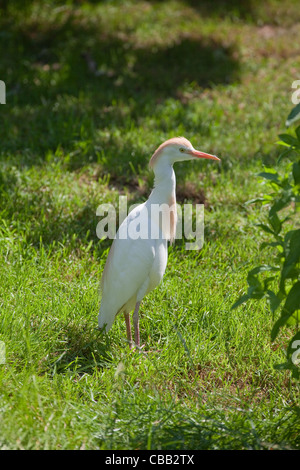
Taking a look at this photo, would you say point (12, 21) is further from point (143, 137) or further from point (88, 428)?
point (88, 428)

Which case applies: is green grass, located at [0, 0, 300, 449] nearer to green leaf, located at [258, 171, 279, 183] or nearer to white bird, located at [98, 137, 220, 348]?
white bird, located at [98, 137, 220, 348]

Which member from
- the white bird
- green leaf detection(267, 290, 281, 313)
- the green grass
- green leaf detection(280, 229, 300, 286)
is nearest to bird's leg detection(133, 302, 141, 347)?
the white bird

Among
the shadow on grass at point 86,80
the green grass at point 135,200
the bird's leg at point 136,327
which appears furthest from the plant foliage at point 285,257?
the shadow on grass at point 86,80

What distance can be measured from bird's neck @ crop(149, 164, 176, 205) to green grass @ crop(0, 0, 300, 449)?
29.3 inches

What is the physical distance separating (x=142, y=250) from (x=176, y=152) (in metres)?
0.66

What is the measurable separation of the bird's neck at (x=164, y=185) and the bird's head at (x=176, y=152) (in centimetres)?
5

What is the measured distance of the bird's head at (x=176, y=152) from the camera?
3.57 m

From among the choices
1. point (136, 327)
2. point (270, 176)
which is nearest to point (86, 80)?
point (136, 327)

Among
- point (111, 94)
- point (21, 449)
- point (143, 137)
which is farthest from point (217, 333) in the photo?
point (111, 94)

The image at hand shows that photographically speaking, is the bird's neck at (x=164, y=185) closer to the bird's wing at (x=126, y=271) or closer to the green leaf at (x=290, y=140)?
the bird's wing at (x=126, y=271)

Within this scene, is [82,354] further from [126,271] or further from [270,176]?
[270,176]

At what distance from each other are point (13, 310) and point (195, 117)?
3.80 meters

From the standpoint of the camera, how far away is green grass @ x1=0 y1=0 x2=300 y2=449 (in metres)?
2.87
